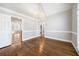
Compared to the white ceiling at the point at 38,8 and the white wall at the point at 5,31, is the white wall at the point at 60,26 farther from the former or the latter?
the white wall at the point at 5,31

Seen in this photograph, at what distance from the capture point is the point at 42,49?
6.63 feet

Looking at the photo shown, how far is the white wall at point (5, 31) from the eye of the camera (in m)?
1.93

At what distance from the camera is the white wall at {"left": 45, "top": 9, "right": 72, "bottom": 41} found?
1977 mm

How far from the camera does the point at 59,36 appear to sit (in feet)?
6.74

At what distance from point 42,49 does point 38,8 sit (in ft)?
3.15

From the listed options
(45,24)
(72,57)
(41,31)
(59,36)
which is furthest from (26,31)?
(72,57)

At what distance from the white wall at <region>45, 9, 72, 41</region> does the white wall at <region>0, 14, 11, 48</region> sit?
0.87 m

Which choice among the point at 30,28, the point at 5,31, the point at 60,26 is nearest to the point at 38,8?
the point at 30,28

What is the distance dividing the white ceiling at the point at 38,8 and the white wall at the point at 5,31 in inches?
10.9

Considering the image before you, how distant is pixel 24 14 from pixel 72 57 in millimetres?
1460

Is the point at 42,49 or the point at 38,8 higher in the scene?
the point at 38,8

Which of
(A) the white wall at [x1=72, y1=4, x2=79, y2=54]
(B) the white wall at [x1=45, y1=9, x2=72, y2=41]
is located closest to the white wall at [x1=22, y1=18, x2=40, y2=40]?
(B) the white wall at [x1=45, y1=9, x2=72, y2=41]

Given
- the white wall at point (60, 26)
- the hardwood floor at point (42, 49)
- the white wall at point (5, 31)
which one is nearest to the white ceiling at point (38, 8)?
the white wall at point (60, 26)

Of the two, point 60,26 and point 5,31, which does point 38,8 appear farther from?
point 5,31
